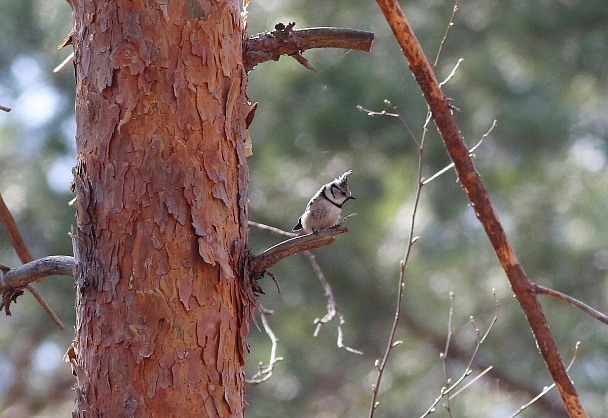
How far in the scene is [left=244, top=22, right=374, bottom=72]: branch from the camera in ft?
6.24

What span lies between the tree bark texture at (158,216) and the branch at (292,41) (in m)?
0.12

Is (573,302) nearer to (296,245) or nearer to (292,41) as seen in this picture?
(296,245)

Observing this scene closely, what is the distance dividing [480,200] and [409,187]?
11.6ft

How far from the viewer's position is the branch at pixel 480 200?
206 cm

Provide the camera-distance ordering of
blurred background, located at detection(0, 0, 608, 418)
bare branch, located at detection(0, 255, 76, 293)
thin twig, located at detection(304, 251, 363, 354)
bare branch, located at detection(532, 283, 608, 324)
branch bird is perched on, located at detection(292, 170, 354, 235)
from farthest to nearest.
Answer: blurred background, located at detection(0, 0, 608, 418) < branch bird is perched on, located at detection(292, 170, 354, 235) < thin twig, located at detection(304, 251, 363, 354) < bare branch, located at detection(532, 283, 608, 324) < bare branch, located at detection(0, 255, 76, 293)

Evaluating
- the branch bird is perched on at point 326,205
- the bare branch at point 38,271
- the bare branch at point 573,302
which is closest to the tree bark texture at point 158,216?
the bare branch at point 38,271

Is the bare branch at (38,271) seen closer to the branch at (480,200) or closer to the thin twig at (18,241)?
the thin twig at (18,241)

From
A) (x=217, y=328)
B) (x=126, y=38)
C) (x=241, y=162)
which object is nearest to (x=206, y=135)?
(x=241, y=162)

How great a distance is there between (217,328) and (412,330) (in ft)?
13.5

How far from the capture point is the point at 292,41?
6.24ft

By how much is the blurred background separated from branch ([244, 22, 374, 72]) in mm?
3024

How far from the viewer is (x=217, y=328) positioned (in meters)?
1.68

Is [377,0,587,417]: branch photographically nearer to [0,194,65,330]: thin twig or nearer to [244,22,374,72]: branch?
[244,22,374,72]: branch

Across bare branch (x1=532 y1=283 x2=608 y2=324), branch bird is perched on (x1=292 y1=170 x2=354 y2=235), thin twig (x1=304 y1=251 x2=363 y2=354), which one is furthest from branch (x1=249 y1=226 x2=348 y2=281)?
branch bird is perched on (x1=292 y1=170 x2=354 y2=235)
